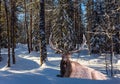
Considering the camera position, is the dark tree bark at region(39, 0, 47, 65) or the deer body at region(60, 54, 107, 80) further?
the dark tree bark at region(39, 0, 47, 65)

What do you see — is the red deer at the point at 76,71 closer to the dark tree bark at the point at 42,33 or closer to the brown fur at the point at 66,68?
the brown fur at the point at 66,68

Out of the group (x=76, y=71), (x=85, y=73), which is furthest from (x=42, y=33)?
(x=85, y=73)

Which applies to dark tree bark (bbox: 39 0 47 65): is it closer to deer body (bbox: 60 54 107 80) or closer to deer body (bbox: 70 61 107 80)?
deer body (bbox: 60 54 107 80)

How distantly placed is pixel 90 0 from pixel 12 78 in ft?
123

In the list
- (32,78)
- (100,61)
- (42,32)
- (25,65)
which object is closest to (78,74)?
(32,78)

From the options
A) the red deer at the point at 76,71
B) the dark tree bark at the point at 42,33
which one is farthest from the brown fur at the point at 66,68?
the dark tree bark at the point at 42,33

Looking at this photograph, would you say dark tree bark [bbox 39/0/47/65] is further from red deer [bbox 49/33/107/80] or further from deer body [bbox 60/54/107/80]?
deer body [bbox 60/54/107/80]

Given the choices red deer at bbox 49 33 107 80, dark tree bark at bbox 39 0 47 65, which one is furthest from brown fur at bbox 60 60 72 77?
dark tree bark at bbox 39 0 47 65

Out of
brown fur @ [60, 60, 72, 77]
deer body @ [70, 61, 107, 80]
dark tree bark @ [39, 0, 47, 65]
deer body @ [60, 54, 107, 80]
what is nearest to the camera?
deer body @ [70, 61, 107, 80]

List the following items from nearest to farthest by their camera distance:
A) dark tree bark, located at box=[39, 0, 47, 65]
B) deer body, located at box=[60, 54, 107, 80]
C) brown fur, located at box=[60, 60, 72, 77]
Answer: deer body, located at box=[60, 54, 107, 80] → brown fur, located at box=[60, 60, 72, 77] → dark tree bark, located at box=[39, 0, 47, 65]

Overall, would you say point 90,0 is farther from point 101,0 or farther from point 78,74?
point 78,74

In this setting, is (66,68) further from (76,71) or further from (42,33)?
(42,33)

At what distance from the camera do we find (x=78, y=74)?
7.44 meters

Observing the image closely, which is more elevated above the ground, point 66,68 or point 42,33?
point 42,33
